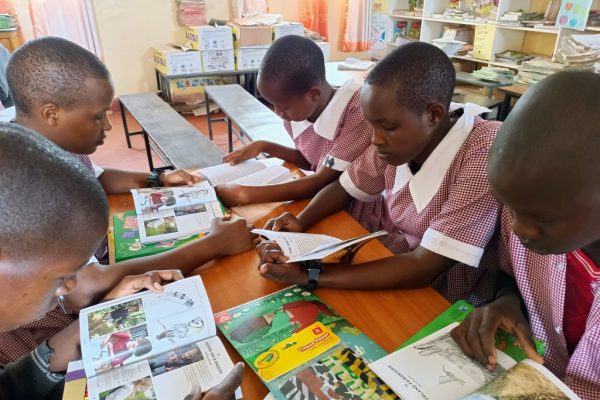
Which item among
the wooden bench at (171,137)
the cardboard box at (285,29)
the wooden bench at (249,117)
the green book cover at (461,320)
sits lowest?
the wooden bench at (171,137)

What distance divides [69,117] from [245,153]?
74 centimetres

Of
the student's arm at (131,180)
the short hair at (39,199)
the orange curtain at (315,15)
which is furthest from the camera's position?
the orange curtain at (315,15)

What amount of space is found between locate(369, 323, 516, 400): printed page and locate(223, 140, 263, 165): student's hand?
1.21 m

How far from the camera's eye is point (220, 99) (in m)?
3.32

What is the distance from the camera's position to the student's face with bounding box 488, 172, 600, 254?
0.64 metres

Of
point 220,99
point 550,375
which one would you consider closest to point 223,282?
point 550,375

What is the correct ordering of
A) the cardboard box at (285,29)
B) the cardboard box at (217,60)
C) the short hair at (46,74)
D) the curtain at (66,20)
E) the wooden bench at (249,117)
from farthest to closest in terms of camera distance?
the cardboard box at (285,29) < the cardboard box at (217,60) < the curtain at (66,20) < the wooden bench at (249,117) < the short hair at (46,74)

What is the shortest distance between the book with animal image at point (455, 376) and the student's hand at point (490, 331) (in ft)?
0.05

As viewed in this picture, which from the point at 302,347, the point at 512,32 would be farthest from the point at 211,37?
the point at 302,347

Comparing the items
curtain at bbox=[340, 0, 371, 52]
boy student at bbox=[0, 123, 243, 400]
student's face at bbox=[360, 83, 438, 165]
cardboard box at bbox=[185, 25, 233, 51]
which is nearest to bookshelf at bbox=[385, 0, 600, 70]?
curtain at bbox=[340, 0, 371, 52]

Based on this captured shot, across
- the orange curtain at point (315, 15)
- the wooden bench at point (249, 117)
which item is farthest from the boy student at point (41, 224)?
the orange curtain at point (315, 15)

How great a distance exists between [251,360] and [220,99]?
279cm

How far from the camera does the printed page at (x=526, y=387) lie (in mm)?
653

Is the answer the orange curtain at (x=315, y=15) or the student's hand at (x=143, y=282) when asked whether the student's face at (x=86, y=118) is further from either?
the orange curtain at (x=315, y=15)
